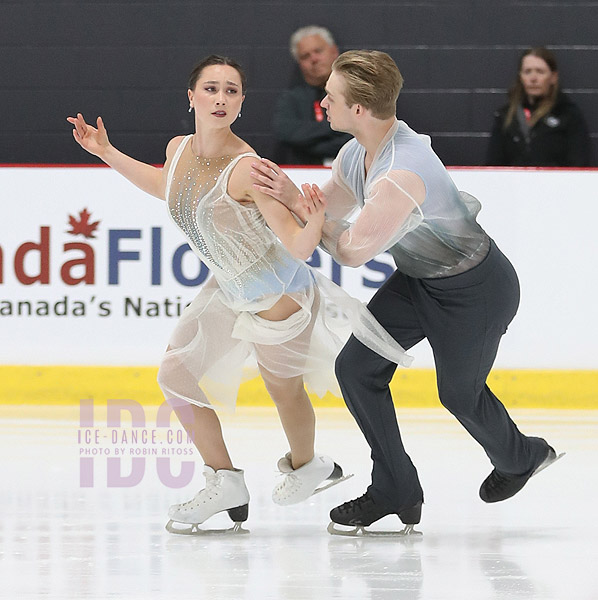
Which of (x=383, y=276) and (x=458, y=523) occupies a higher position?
(x=383, y=276)

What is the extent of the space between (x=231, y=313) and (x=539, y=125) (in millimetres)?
2783

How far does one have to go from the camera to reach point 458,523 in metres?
3.23

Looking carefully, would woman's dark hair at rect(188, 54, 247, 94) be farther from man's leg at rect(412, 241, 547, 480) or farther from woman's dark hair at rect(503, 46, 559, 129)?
woman's dark hair at rect(503, 46, 559, 129)

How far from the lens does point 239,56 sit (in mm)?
5844

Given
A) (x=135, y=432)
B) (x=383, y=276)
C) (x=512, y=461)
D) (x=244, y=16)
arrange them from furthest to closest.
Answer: (x=244, y=16)
(x=383, y=276)
(x=135, y=432)
(x=512, y=461)

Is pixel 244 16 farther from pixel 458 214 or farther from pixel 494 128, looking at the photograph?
pixel 458 214

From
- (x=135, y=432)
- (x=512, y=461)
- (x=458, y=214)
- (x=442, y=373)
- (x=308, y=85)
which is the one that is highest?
(x=308, y=85)

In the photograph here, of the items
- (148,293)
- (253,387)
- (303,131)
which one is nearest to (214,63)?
(148,293)

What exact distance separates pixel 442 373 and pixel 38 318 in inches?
100

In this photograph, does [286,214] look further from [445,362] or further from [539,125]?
[539,125]

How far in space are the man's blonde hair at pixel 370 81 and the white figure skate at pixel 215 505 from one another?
41.1 inches

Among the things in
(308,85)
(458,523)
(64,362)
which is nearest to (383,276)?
(308,85)

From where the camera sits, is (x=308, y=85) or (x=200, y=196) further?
(x=308, y=85)

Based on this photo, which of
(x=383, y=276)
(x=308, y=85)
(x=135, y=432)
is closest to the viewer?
(x=135, y=432)
